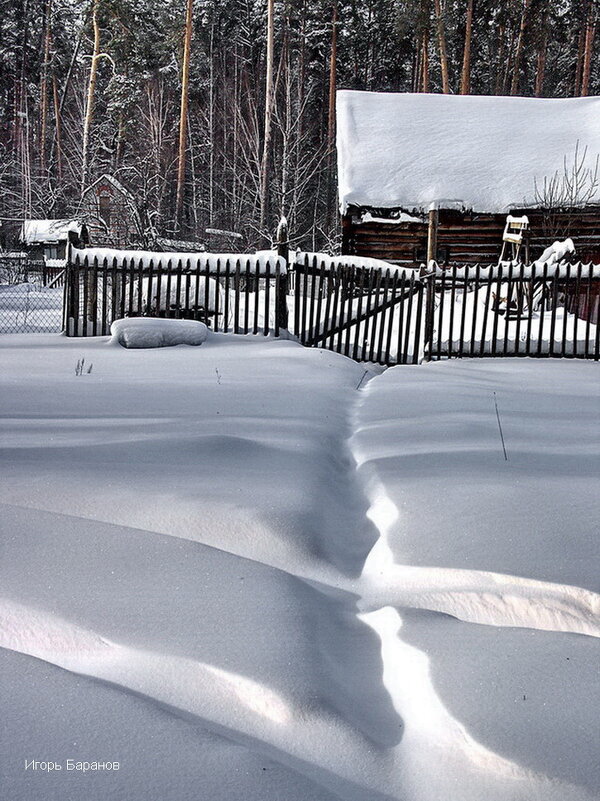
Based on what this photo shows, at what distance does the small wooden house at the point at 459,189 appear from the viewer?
1702 centimetres

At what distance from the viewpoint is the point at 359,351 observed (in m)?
10.1

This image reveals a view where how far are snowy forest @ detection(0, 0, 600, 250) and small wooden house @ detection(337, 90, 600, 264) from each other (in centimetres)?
802

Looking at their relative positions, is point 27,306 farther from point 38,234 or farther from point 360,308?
point 38,234

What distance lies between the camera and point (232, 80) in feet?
130

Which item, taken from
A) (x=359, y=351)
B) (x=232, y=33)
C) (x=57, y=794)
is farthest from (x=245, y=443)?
(x=232, y=33)

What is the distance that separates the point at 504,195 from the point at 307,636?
16912mm

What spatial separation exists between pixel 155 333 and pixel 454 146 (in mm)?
13276

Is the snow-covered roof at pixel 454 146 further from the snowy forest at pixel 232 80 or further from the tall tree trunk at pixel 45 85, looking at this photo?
the tall tree trunk at pixel 45 85

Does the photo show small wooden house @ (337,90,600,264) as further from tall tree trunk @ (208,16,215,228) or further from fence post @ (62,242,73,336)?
tall tree trunk @ (208,16,215,228)

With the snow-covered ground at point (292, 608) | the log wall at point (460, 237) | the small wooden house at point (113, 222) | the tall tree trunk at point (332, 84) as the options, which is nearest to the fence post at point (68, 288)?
the snow-covered ground at point (292, 608)

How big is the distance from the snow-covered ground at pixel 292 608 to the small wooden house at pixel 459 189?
1375cm

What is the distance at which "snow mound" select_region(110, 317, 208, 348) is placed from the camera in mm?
7973

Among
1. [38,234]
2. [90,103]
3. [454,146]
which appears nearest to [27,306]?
[454,146]

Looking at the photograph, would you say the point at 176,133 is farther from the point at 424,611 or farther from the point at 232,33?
the point at 424,611
